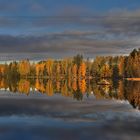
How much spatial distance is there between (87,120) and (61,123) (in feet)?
7.09

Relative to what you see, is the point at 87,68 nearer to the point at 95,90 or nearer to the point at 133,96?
the point at 95,90

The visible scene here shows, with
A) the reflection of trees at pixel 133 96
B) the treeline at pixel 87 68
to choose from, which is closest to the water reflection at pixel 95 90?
the reflection of trees at pixel 133 96

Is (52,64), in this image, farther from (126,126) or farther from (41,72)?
(126,126)

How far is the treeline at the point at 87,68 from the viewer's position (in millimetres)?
110450

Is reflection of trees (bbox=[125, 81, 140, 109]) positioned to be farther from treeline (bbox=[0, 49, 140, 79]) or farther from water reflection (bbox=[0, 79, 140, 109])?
treeline (bbox=[0, 49, 140, 79])

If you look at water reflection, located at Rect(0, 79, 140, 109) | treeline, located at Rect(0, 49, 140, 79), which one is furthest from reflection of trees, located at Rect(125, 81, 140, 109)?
treeline, located at Rect(0, 49, 140, 79)

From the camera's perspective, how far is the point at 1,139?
1619cm

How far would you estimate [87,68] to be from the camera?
16338cm

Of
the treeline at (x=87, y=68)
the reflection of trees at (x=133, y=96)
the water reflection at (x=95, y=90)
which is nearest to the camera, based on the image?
the reflection of trees at (x=133, y=96)

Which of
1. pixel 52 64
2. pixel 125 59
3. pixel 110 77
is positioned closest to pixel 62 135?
pixel 125 59

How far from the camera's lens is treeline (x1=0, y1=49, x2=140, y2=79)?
110450 mm

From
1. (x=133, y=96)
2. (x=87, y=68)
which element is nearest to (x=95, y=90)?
(x=133, y=96)

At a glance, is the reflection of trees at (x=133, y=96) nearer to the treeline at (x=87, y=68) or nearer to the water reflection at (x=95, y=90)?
the water reflection at (x=95, y=90)

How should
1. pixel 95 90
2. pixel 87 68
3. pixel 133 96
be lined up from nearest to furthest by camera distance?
1. pixel 133 96
2. pixel 95 90
3. pixel 87 68
